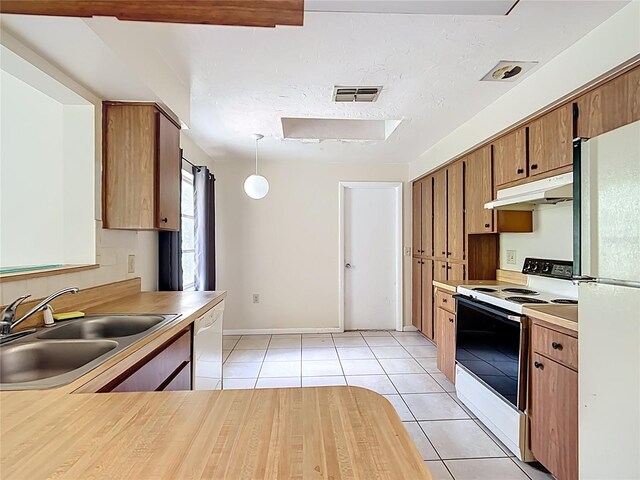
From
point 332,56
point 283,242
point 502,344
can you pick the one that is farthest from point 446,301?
point 283,242

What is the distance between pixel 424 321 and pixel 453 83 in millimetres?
2857

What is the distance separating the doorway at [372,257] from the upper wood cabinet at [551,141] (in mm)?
2533

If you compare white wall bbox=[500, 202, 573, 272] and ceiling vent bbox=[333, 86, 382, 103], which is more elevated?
ceiling vent bbox=[333, 86, 382, 103]

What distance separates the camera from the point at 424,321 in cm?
428

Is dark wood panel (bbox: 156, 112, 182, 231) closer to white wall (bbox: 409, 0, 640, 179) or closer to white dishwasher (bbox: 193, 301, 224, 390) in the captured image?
white dishwasher (bbox: 193, 301, 224, 390)

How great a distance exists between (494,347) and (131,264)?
251 cm

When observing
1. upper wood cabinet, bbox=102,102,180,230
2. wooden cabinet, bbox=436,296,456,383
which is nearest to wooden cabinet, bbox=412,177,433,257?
wooden cabinet, bbox=436,296,456,383

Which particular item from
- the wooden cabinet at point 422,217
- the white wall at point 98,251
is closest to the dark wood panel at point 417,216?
the wooden cabinet at point 422,217

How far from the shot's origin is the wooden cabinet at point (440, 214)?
371 centimetres

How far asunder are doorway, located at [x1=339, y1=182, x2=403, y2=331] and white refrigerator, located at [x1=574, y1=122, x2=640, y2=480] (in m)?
3.42

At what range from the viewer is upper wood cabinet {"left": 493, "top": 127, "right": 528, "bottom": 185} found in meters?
2.39

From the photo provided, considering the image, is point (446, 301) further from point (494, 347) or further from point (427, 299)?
point (427, 299)

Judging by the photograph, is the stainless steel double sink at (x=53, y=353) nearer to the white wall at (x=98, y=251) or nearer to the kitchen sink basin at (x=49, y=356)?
the kitchen sink basin at (x=49, y=356)

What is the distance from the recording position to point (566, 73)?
188cm
